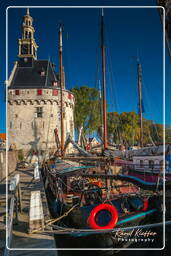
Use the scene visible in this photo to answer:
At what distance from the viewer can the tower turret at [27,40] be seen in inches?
1432

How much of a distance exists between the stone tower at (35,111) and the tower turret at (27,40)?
5016 millimetres

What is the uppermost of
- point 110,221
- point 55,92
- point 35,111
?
point 55,92

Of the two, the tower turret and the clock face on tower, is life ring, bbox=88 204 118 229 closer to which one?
the tower turret

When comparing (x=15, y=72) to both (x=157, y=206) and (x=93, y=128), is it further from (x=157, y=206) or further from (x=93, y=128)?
(x=157, y=206)

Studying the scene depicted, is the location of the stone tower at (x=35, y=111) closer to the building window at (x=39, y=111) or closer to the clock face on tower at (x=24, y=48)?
the building window at (x=39, y=111)

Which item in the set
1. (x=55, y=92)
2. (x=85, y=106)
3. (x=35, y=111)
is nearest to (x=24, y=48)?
(x=55, y=92)

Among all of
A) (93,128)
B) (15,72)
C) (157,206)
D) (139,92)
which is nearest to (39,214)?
(157,206)

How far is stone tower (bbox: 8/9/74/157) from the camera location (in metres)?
30.0

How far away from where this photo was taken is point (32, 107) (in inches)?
1222

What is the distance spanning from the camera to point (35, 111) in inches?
1224

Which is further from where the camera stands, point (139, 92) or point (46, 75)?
point (46, 75)

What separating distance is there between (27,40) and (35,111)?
16.8 meters

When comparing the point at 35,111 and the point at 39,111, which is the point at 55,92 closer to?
the point at 39,111

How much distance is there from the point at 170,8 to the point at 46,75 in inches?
1320
